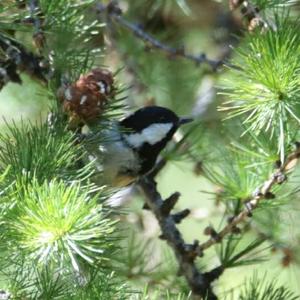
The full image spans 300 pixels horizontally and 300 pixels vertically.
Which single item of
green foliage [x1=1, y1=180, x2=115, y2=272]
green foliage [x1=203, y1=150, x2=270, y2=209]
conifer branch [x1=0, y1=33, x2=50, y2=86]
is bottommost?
green foliage [x1=1, y1=180, x2=115, y2=272]

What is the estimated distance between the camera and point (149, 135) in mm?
2191

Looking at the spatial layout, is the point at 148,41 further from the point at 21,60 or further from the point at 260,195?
the point at 260,195

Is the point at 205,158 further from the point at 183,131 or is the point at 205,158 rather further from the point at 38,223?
the point at 38,223

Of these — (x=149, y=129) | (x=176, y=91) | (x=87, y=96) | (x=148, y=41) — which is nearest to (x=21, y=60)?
(x=87, y=96)

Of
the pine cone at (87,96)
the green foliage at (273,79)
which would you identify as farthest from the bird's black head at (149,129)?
the green foliage at (273,79)

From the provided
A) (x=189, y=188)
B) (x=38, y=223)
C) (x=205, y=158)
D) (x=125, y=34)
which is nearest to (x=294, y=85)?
(x=38, y=223)

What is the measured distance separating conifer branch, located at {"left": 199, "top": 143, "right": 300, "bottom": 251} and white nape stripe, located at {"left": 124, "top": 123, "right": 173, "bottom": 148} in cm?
36

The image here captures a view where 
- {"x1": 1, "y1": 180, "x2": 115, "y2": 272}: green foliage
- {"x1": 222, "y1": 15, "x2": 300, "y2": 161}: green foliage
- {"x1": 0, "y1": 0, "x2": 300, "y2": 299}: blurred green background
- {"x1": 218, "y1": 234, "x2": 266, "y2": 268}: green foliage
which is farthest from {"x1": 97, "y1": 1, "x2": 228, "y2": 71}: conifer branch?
{"x1": 1, "y1": 180, "x2": 115, "y2": 272}: green foliage

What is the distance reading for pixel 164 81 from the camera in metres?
2.50

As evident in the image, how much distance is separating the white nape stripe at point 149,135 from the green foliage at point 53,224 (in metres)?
0.76

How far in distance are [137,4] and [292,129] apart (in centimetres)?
105

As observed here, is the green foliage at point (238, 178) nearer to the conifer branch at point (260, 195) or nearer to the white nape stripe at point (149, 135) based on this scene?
the conifer branch at point (260, 195)

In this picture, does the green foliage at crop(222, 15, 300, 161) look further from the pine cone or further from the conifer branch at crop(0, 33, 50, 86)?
the conifer branch at crop(0, 33, 50, 86)

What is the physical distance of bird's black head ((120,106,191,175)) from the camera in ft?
7.11
